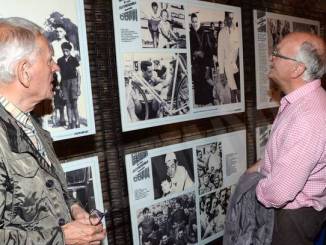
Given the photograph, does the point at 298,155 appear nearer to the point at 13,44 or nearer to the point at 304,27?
the point at 13,44

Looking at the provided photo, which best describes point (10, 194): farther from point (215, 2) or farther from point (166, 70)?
point (215, 2)

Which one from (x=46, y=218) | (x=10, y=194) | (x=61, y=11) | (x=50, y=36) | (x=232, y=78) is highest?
(x=61, y=11)

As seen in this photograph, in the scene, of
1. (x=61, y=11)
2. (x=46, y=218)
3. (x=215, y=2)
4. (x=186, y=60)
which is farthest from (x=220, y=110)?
(x=46, y=218)

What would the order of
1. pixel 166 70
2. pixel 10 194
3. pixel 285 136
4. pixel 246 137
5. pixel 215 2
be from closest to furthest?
pixel 10 194 → pixel 285 136 → pixel 166 70 → pixel 215 2 → pixel 246 137

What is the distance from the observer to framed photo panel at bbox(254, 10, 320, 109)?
2594 millimetres

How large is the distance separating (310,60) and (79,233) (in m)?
1.37

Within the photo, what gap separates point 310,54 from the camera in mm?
1825

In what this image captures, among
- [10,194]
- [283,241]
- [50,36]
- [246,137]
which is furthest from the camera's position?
[246,137]

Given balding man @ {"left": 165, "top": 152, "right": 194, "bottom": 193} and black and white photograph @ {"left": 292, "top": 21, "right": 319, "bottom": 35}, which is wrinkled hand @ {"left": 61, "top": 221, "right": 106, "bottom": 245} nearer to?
balding man @ {"left": 165, "top": 152, "right": 194, "bottom": 193}

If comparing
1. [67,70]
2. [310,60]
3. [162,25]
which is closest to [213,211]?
[310,60]

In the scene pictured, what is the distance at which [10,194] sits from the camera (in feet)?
3.34

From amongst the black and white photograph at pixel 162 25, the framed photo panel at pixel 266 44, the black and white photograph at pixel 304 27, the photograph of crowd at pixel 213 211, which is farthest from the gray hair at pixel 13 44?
the black and white photograph at pixel 304 27

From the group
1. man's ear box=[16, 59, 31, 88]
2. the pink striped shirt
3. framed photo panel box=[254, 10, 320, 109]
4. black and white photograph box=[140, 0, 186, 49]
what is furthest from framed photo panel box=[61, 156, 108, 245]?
framed photo panel box=[254, 10, 320, 109]

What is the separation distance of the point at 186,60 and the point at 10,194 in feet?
4.33
